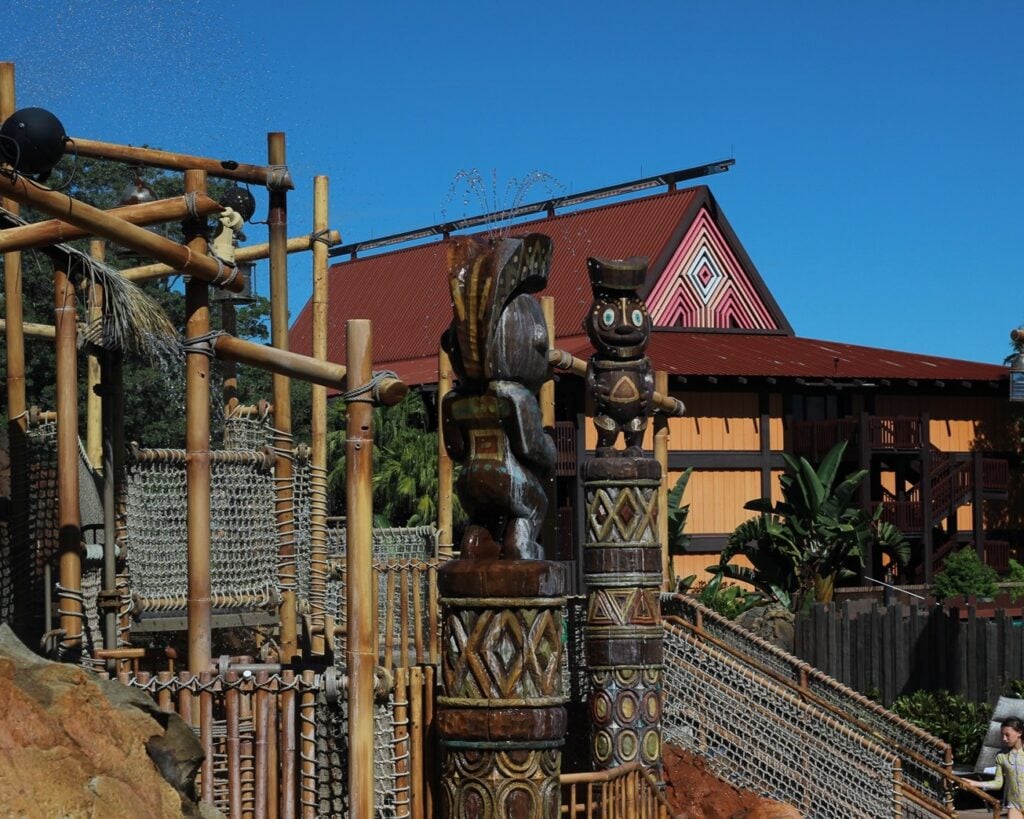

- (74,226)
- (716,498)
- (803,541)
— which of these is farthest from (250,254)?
(716,498)

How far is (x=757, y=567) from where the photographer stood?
78.6 feet

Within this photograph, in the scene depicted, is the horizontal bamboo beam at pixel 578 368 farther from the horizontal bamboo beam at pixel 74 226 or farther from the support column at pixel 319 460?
the horizontal bamboo beam at pixel 74 226

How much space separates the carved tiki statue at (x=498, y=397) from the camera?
6.75 meters

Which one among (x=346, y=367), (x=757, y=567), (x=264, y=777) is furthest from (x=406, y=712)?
(x=757, y=567)

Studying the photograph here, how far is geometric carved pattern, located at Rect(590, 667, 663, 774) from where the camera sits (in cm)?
1073

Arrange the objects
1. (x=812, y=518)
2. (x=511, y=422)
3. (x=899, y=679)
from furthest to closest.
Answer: (x=812, y=518)
(x=899, y=679)
(x=511, y=422)

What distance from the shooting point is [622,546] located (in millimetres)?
10922

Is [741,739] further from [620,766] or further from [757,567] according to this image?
[757,567]

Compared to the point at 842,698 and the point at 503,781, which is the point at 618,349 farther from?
the point at 842,698

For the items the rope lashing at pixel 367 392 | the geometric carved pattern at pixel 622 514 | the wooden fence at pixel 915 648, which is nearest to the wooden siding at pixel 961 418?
the wooden fence at pixel 915 648

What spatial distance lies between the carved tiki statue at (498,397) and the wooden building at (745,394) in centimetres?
2034

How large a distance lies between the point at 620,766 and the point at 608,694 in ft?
2.60

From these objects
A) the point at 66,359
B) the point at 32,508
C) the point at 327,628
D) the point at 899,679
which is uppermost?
the point at 66,359

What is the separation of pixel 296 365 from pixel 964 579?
20.5 metres
